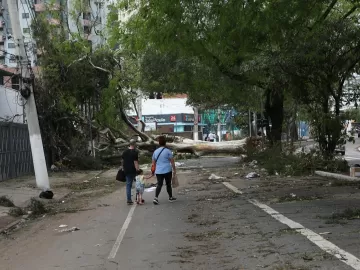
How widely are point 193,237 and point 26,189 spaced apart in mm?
10591

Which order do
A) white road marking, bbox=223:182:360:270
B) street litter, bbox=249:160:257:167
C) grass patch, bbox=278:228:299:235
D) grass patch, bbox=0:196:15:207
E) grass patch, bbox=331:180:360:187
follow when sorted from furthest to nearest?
street litter, bbox=249:160:257:167 → grass patch, bbox=331:180:360:187 → grass patch, bbox=0:196:15:207 → grass patch, bbox=278:228:299:235 → white road marking, bbox=223:182:360:270

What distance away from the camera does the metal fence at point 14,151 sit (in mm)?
20625

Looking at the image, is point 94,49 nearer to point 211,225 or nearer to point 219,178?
point 219,178

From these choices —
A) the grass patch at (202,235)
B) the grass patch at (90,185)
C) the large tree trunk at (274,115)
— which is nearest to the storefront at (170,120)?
the large tree trunk at (274,115)

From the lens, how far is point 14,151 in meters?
22.0

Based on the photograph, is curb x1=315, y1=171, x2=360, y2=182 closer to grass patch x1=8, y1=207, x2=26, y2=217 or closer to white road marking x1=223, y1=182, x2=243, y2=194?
white road marking x1=223, y1=182, x2=243, y2=194

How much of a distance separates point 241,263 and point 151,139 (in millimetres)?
27465

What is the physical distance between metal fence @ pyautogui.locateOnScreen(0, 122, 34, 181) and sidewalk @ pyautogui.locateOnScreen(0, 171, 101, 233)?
566 mm

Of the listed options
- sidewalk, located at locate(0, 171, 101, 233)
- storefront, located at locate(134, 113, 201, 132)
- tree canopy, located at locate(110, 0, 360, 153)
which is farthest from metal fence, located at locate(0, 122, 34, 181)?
storefront, located at locate(134, 113, 201, 132)

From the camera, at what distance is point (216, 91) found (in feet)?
85.5

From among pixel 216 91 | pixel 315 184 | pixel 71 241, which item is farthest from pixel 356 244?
pixel 216 91

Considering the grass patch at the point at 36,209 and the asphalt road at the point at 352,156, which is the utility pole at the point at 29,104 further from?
the asphalt road at the point at 352,156

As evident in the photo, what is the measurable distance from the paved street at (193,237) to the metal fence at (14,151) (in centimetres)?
844

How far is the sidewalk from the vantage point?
11.9 meters
